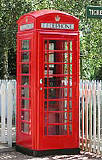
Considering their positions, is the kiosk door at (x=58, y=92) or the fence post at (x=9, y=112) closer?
the kiosk door at (x=58, y=92)

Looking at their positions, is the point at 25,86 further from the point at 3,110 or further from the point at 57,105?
the point at 3,110

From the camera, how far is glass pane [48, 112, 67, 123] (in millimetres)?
8773

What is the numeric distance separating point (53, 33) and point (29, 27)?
45 cm

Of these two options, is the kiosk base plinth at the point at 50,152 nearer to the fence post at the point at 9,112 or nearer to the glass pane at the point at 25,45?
the fence post at the point at 9,112

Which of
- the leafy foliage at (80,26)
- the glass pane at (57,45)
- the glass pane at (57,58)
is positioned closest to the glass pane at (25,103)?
the glass pane at (57,58)

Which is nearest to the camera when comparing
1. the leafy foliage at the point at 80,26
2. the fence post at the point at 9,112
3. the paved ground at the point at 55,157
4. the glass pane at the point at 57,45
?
the paved ground at the point at 55,157

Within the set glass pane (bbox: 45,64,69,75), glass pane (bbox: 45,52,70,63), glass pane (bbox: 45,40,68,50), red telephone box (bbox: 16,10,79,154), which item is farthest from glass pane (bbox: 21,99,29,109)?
glass pane (bbox: 45,40,68,50)

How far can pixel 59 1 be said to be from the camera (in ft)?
52.8

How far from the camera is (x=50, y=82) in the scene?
8797mm

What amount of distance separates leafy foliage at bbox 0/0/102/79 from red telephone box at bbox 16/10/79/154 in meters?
6.17

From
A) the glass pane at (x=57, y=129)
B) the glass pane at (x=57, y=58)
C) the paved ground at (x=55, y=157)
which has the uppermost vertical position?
the glass pane at (x=57, y=58)

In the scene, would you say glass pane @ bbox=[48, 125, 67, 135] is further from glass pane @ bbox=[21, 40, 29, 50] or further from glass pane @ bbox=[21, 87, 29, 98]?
glass pane @ bbox=[21, 40, 29, 50]

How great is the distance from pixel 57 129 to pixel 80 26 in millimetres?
7959

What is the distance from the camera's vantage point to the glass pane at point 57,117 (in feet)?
28.8
